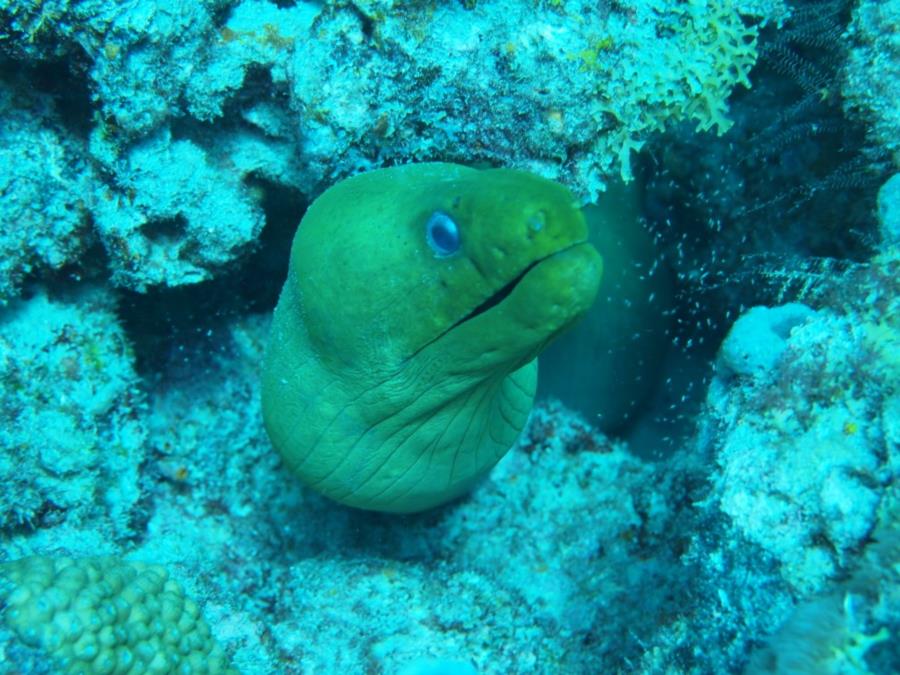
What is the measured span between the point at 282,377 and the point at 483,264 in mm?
1374

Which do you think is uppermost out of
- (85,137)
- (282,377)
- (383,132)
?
(383,132)

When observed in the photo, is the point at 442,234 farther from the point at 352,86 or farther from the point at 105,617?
the point at 105,617

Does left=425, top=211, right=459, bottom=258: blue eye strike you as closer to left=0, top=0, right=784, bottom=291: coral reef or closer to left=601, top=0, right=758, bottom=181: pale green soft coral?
left=0, top=0, right=784, bottom=291: coral reef

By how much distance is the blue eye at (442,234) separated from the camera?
2.17 m

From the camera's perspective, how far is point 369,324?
8.04 ft

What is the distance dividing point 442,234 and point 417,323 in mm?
367

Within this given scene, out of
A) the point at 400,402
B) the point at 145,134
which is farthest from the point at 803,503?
the point at 145,134

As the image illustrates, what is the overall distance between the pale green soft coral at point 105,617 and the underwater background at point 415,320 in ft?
0.03

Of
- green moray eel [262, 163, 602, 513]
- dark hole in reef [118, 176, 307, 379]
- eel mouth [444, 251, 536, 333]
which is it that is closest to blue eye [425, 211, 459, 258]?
green moray eel [262, 163, 602, 513]

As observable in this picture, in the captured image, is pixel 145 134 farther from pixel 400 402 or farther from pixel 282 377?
pixel 400 402

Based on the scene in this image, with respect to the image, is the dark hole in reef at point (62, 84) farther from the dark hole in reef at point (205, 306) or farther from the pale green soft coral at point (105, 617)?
the pale green soft coral at point (105, 617)

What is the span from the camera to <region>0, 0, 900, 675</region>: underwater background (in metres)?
2.12

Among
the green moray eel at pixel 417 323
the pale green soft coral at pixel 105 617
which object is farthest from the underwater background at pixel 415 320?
the green moray eel at pixel 417 323

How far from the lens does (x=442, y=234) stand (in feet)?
7.22
